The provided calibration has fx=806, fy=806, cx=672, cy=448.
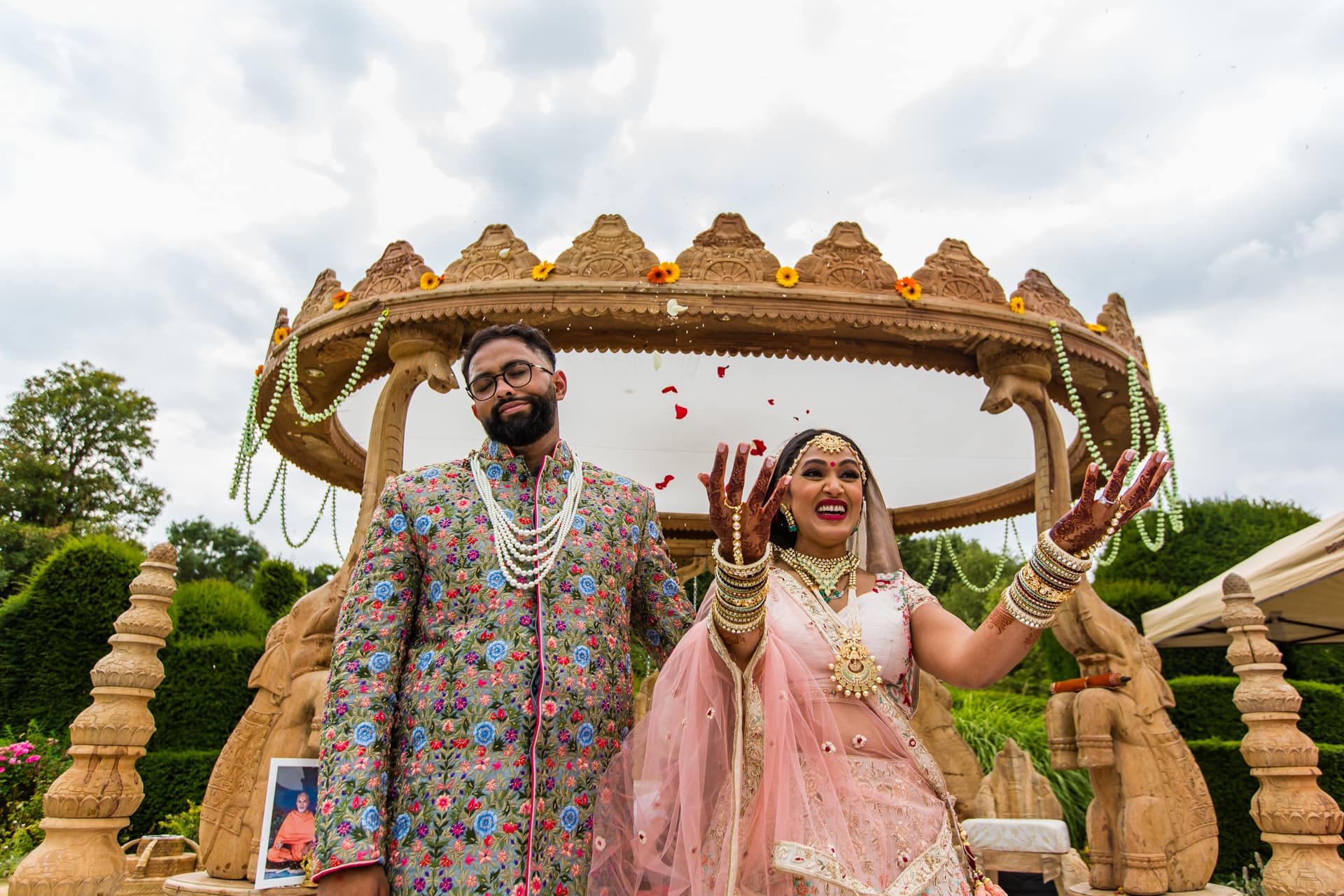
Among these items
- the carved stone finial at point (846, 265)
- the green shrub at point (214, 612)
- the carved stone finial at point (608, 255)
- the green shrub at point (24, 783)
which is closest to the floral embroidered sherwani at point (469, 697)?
the carved stone finial at point (608, 255)

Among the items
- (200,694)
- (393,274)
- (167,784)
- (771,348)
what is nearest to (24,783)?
(167,784)

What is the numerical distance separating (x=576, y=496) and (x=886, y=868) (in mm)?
1090

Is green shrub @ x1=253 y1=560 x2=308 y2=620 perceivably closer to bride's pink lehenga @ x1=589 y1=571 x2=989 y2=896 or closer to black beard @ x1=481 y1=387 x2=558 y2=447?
black beard @ x1=481 y1=387 x2=558 y2=447

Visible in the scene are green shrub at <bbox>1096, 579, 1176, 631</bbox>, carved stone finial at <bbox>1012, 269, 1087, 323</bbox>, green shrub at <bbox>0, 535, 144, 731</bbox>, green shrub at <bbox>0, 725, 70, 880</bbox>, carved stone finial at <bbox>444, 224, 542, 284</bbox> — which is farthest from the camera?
green shrub at <bbox>1096, 579, 1176, 631</bbox>

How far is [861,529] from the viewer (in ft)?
7.70

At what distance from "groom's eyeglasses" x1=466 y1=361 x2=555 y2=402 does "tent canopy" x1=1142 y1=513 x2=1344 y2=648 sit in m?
5.76

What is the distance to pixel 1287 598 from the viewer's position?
733 centimetres

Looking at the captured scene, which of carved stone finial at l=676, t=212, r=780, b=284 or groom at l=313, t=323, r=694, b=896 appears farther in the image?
carved stone finial at l=676, t=212, r=780, b=284

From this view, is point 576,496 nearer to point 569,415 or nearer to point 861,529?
point 861,529

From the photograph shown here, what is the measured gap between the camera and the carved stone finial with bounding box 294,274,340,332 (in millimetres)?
4793

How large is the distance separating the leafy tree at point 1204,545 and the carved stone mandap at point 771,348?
29.3 feet

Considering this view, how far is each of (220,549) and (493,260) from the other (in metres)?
33.1

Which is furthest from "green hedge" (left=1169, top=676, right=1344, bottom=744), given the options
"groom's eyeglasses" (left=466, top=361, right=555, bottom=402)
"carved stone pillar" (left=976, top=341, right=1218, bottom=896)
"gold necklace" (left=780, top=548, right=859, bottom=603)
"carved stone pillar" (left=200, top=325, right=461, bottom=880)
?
"groom's eyeglasses" (left=466, top=361, right=555, bottom=402)

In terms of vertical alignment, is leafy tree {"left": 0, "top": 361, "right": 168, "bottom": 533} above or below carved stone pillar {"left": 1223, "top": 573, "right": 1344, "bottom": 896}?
above
